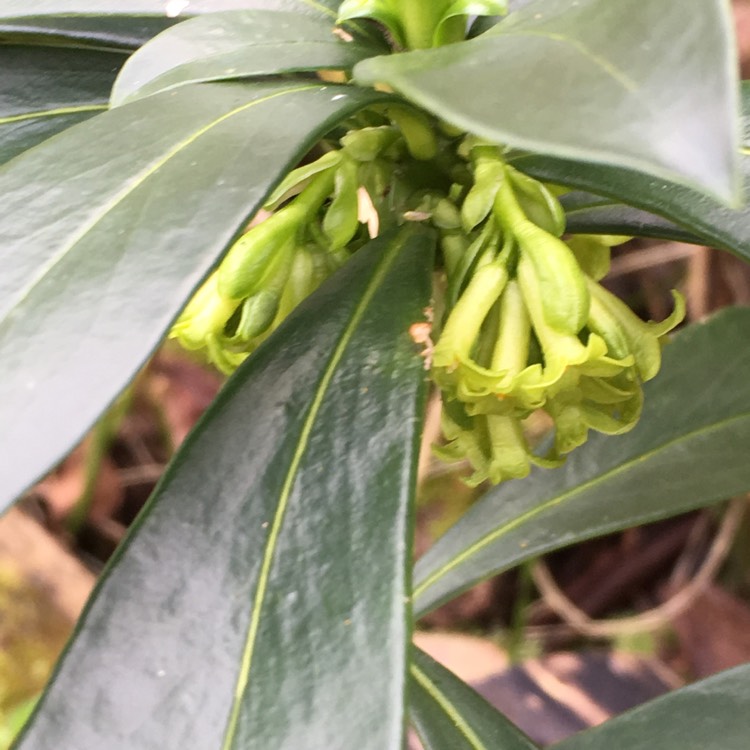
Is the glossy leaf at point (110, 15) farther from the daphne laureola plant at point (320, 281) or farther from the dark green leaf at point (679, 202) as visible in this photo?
the dark green leaf at point (679, 202)

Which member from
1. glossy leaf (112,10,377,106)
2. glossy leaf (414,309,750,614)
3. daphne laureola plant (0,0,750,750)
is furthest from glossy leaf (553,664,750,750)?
glossy leaf (112,10,377,106)

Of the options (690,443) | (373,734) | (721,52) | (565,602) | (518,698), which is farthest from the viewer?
(565,602)

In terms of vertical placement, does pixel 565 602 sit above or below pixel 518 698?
above

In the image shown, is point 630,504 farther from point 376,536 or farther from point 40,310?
point 40,310

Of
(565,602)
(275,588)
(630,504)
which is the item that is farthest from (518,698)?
(275,588)

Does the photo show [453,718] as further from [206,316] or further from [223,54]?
[223,54]

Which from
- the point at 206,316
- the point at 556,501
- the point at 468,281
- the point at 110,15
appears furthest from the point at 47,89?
the point at 556,501

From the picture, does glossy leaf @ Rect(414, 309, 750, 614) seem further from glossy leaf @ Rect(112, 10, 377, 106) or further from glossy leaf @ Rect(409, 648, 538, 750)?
glossy leaf @ Rect(112, 10, 377, 106)
